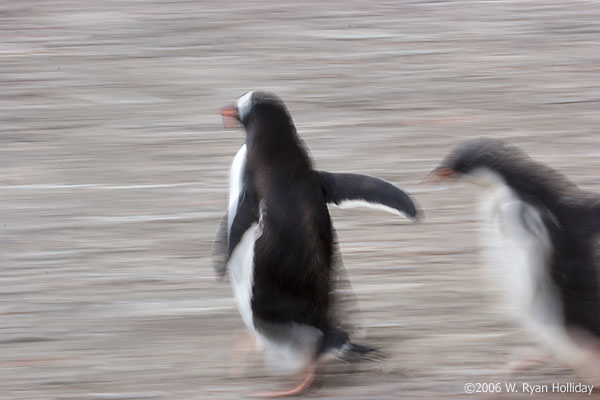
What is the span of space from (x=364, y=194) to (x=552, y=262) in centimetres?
57

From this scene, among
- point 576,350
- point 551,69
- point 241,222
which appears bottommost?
point 551,69

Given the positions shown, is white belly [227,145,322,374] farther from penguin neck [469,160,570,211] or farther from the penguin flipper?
penguin neck [469,160,570,211]

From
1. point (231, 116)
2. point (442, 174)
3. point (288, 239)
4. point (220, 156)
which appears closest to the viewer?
point (288, 239)

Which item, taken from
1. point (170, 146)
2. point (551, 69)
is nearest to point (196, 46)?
point (170, 146)

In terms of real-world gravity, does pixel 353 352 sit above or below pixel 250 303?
below

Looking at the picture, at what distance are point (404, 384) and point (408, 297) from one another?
0.63 metres

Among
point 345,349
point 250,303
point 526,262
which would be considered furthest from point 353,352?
point 526,262

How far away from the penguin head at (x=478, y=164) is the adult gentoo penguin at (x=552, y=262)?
56 mm

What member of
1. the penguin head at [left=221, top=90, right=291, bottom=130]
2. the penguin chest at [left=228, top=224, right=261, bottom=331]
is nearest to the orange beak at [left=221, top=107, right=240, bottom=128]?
the penguin head at [left=221, top=90, right=291, bottom=130]

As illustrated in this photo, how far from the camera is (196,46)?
7.29 metres

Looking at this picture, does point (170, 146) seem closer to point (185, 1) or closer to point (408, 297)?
point (408, 297)

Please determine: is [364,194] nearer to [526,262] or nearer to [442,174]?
[442,174]

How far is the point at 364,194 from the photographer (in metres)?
3.40

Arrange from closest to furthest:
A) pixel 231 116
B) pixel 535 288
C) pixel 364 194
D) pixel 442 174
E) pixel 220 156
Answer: pixel 535 288
pixel 364 194
pixel 442 174
pixel 231 116
pixel 220 156
